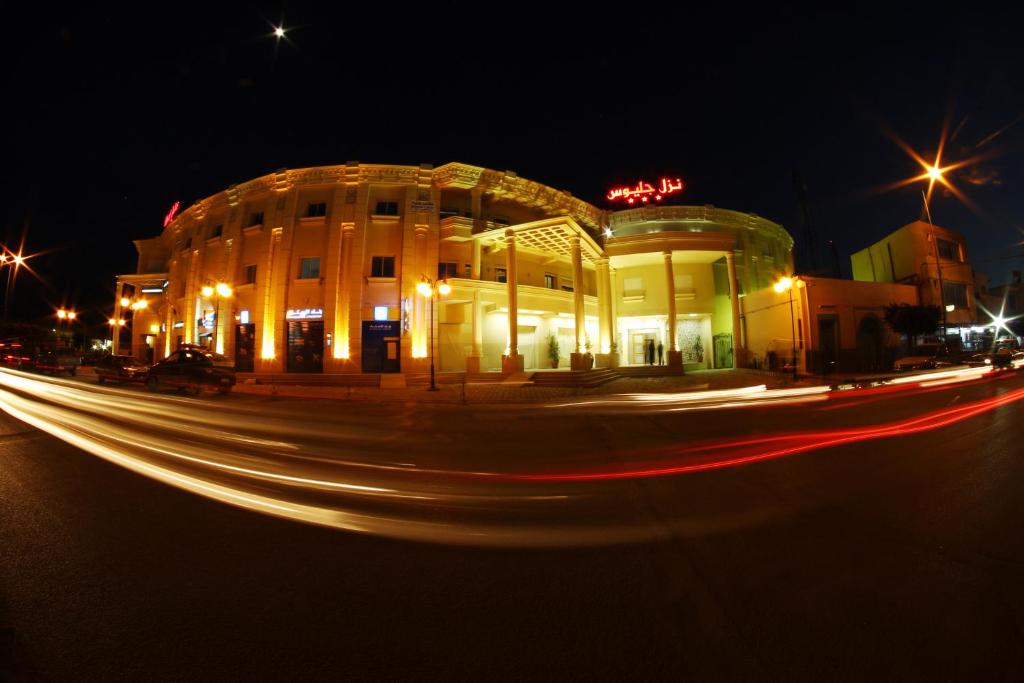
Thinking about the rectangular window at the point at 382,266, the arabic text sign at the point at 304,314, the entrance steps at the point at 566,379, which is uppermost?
the rectangular window at the point at 382,266

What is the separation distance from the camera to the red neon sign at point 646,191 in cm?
2867

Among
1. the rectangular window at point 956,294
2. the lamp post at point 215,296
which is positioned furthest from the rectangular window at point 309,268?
the rectangular window at point 956,294

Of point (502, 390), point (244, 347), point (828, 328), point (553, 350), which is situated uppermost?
point (828, 328)

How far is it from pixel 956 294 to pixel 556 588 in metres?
48.1

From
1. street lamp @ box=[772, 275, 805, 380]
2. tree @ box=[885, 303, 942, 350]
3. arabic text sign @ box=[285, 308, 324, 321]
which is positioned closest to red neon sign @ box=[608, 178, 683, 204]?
street lamp @ box=[772, 275, 805, 380]

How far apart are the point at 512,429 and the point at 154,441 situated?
634cm

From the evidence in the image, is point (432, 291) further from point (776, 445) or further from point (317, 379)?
point (776, 445)

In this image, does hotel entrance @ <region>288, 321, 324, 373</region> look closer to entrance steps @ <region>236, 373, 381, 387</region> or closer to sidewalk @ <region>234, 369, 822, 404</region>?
entrance steps @ <region>236, 373, 381, 387</region>

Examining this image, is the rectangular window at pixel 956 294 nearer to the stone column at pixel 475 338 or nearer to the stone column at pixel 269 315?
the stone column at pixel 475 338

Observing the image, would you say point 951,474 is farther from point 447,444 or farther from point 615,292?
point 615,292

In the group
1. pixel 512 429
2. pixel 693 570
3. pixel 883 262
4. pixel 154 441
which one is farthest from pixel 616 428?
pixel 883 262

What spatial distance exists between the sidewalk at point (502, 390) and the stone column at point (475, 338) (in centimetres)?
196

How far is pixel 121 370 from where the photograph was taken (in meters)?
16.2

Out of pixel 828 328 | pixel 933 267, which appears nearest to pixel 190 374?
pixel 828 328
